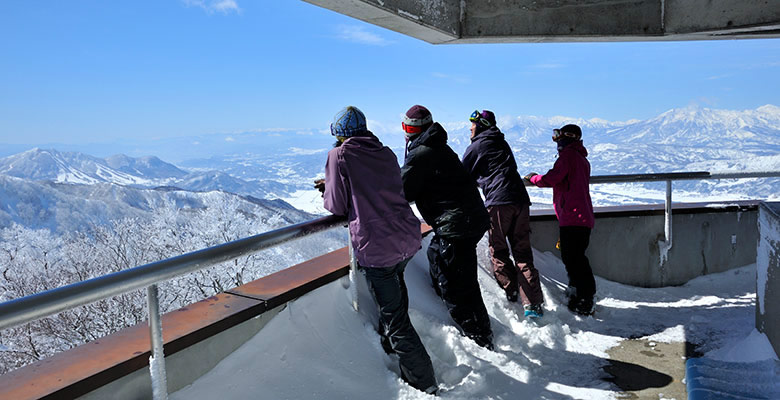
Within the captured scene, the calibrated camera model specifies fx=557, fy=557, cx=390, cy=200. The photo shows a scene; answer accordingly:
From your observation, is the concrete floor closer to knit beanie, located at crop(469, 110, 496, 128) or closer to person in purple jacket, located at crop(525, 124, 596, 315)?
person in purple jacket, located at crop(525, 124, 596, 315)

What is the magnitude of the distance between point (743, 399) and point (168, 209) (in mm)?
52525

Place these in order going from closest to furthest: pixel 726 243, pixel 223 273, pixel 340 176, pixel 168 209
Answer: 1. pixel 340 176
2. pixel 726 243
3. pixel 223 273
4. pixel 168 209

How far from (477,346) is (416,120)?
5.67 feet

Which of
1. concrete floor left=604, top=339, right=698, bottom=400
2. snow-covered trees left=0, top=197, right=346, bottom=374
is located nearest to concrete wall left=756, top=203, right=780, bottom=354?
concrete floor left=604, top=339, right=698, bottom=400

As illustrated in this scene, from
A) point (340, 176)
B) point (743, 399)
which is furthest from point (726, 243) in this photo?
point (340, 176)

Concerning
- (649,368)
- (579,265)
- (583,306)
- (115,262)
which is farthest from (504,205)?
(115,262)

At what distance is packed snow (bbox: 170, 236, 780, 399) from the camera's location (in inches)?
121

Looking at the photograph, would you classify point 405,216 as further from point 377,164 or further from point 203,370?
point 203,370

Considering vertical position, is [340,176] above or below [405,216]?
above

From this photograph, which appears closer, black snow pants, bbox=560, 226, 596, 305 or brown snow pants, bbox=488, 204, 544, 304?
brown snow pants, bbox=488, 204, 544, 304

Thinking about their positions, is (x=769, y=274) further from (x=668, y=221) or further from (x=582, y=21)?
(x=582, y=21)

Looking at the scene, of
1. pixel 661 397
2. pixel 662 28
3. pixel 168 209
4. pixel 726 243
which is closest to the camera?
pixel 661 397

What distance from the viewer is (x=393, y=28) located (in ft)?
17.5

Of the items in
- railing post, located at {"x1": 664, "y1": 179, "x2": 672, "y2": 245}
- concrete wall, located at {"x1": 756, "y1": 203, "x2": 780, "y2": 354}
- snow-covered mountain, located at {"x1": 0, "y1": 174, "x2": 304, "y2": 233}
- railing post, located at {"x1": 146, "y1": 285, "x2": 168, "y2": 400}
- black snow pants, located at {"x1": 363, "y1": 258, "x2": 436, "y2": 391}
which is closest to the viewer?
railing post, located at {"x1": 146, "y1": 285, "x2": 168, "y2": 400}
